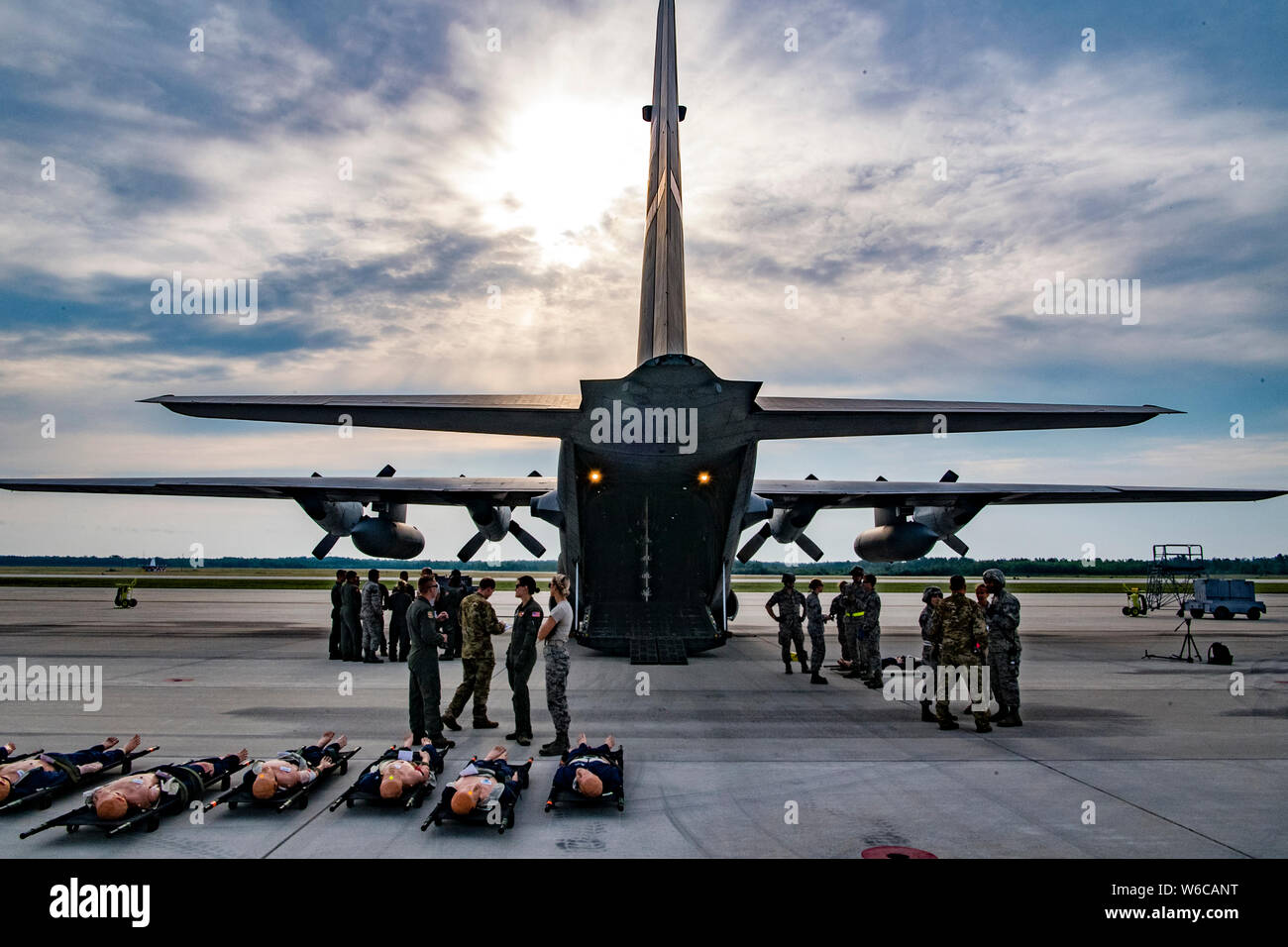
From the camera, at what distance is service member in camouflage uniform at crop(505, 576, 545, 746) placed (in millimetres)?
8102

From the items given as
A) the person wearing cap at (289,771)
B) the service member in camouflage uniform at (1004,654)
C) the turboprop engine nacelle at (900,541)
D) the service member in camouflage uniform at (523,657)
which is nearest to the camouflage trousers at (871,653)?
the service member in camouflage uniform at (1004,654)

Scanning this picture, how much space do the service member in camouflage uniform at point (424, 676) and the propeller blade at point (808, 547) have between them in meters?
14.9

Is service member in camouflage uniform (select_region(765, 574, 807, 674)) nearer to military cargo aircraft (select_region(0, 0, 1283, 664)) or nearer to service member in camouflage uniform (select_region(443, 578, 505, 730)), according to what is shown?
military cargo aircraft (select_region(0, 0, 1283, 664))

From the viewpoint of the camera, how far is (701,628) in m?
15.5

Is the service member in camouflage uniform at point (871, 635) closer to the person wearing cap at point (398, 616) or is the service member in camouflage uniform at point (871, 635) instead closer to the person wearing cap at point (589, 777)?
the person wearing cap at point (589, 777)

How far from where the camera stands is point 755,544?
71.3 ft

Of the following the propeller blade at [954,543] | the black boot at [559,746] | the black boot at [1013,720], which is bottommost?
the black boot at [1013,720]

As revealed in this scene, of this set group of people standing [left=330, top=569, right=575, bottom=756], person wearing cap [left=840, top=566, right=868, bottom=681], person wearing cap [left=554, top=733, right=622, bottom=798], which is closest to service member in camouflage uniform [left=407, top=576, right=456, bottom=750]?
group of people standing [left=330, top=569, right=575, bottom=756]

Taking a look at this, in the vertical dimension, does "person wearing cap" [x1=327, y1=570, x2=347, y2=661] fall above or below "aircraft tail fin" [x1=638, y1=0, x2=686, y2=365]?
below

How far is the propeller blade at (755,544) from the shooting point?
21359mm

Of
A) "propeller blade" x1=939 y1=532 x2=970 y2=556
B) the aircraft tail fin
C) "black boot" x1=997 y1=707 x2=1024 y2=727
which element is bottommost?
"black boot" x1=997 y1=707 x2=1024 y2=727

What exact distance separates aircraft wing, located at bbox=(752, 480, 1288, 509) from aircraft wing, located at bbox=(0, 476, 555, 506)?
22.1ft
